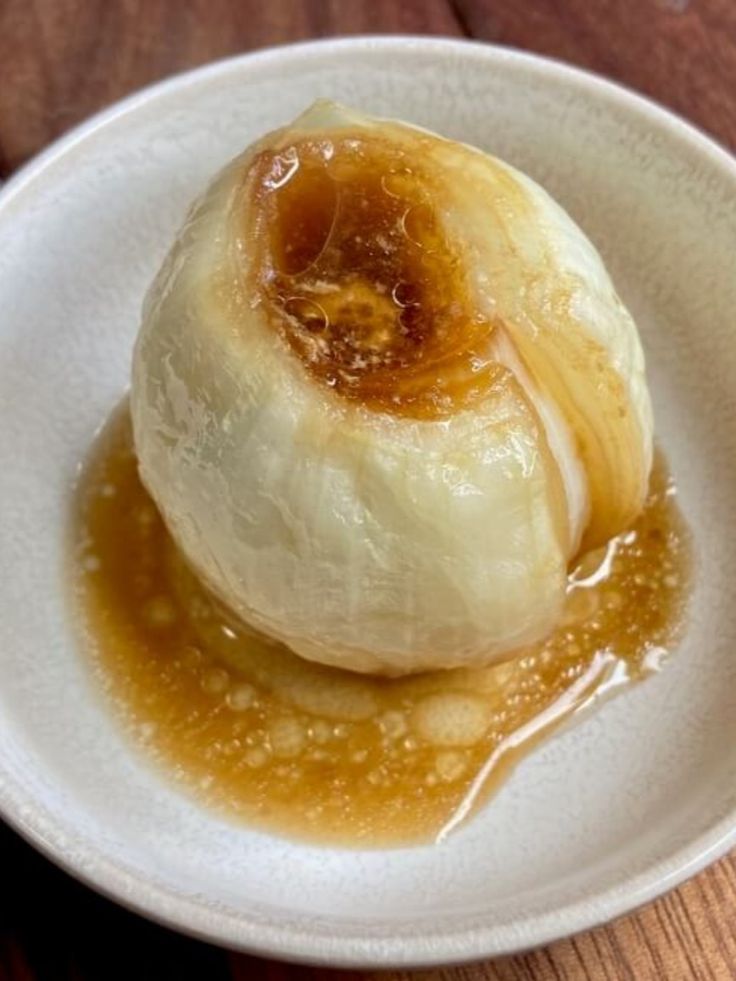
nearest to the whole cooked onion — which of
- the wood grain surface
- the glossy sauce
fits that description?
the glossy sauce

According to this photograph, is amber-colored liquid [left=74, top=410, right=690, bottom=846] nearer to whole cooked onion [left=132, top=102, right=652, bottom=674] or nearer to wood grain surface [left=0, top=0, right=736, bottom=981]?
whole cooked onion [left=132, top=102, right=652, bottom=674]

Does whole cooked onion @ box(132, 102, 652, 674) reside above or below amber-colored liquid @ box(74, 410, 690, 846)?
above

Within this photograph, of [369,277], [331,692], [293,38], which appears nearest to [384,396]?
[369,277]

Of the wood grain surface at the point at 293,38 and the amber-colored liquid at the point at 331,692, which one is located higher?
the wood grain surface at the point at 293,38

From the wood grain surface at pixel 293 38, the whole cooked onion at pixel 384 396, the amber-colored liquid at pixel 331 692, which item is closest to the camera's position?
the whole cooked onion at pixel 384 396

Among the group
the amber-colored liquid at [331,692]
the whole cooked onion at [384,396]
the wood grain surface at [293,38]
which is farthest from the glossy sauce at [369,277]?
the wood grain surface at [293,38]

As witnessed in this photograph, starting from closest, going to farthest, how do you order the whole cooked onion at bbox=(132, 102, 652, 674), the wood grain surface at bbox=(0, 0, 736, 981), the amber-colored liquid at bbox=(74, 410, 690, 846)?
1. the whole cooked onion at bbox=(132, 102, 652, 674)
2. the amber-colored liquid at bbox=(74, 410, 690, 846)
3. the wood grain surface at bbox=(0, 0, 736, 981)

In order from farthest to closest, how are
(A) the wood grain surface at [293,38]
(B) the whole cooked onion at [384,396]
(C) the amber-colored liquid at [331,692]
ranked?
(A) the wood grain surface at [293,38], (C) the amber-colored liquid at [331,692], (B) the whole cooked onion at [384,396]

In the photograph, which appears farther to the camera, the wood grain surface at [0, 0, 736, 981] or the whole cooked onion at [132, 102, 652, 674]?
the wood grain surface at [0, 0, 736, 981]

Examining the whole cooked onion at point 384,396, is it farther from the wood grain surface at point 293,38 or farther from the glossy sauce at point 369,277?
the wood grain surface at point 293,38
